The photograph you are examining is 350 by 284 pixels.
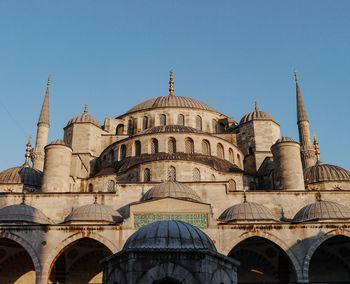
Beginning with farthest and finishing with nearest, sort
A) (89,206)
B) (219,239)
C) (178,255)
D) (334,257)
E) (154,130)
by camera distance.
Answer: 1. (154,130)
2. (334,257)
3. (89,206)
4. (219,239)
5. (178,255)

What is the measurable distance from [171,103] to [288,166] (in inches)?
464

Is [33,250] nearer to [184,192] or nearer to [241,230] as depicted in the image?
[184,192]

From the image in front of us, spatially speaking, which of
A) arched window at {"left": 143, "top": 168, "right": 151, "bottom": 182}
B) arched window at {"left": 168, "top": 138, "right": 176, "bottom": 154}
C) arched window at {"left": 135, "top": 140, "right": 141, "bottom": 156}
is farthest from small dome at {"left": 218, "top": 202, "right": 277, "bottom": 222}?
arched window at {"left": 135, "top": 140, "right": 141, "bottom": 156}

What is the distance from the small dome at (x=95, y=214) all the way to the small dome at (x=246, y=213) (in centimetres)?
431

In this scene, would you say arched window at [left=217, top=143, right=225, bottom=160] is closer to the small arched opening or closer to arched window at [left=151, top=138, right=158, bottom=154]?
arched window at [left=151, top=138, right=158, bottom=154]

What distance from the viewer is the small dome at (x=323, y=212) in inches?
681

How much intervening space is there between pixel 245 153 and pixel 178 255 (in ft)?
67.9

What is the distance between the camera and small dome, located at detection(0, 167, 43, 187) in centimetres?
2328

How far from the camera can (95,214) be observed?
1781cm

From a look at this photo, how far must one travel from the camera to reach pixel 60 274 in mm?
19594

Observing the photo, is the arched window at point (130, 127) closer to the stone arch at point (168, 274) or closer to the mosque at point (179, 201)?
the mosque at point (179, 201)

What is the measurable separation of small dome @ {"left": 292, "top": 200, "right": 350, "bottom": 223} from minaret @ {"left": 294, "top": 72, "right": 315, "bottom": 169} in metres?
8.77

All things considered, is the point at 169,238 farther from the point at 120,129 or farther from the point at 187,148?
the point at 120,129

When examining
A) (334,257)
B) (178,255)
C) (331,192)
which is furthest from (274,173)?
(178,255)
